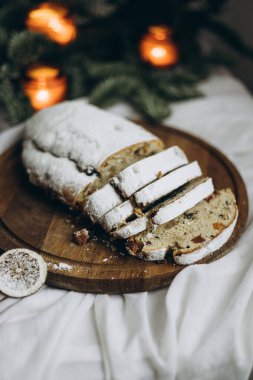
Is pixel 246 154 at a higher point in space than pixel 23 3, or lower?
lower

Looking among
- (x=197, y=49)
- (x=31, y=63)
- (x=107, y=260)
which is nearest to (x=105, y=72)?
(x=31, y=63)

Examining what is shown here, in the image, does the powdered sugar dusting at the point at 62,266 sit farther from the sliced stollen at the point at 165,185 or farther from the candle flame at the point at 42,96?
the candle flame at the point at 42,96

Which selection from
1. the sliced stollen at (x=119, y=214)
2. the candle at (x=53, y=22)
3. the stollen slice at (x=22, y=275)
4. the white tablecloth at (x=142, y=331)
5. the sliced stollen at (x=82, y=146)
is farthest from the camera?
the candle at (x=53, y=22)

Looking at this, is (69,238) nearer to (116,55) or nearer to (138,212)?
(138,212)

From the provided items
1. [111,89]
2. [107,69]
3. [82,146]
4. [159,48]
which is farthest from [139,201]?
[159,48]

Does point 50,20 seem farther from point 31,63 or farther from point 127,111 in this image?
point 127,111

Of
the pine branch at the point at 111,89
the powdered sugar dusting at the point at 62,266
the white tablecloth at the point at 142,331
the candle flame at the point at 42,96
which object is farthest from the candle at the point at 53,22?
the white tablecloth at the point at 142,331
